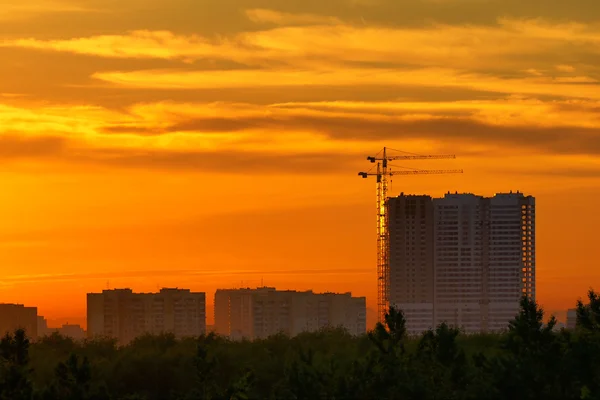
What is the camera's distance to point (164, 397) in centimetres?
6091

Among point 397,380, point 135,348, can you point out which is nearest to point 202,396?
point 397,380

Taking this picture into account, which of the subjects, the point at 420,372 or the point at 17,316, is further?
the point at 17,316

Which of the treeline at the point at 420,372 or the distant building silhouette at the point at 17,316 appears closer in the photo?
the treeline at the point at 420,372

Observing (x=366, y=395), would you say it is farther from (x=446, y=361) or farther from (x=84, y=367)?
(x=84, y=367)

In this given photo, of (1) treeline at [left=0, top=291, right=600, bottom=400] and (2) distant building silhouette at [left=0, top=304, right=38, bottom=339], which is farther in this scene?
(2) distant building silhouette at [left=0, top=304, right=38, bottom=339]

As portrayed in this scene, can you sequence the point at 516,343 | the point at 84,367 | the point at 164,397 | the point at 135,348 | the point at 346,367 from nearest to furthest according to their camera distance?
the point at 84,367, the point at 516,343, the point at 346,367, the point at 164,397, the point at 135,348

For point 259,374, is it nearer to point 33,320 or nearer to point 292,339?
point 292,339

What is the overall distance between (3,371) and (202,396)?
5939 millimetres

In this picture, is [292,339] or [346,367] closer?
[346,367]

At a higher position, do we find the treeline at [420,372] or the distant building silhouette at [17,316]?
Result: the treeline at [420,372]

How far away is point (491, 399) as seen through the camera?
43.4 metres

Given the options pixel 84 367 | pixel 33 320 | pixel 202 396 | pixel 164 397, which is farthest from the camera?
pixel 33 320

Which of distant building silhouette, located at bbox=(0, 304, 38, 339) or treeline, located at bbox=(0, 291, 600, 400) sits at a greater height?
treeline, located at bbox=(0, 291, 600, 400)

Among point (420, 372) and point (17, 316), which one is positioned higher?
point (420, 372)
